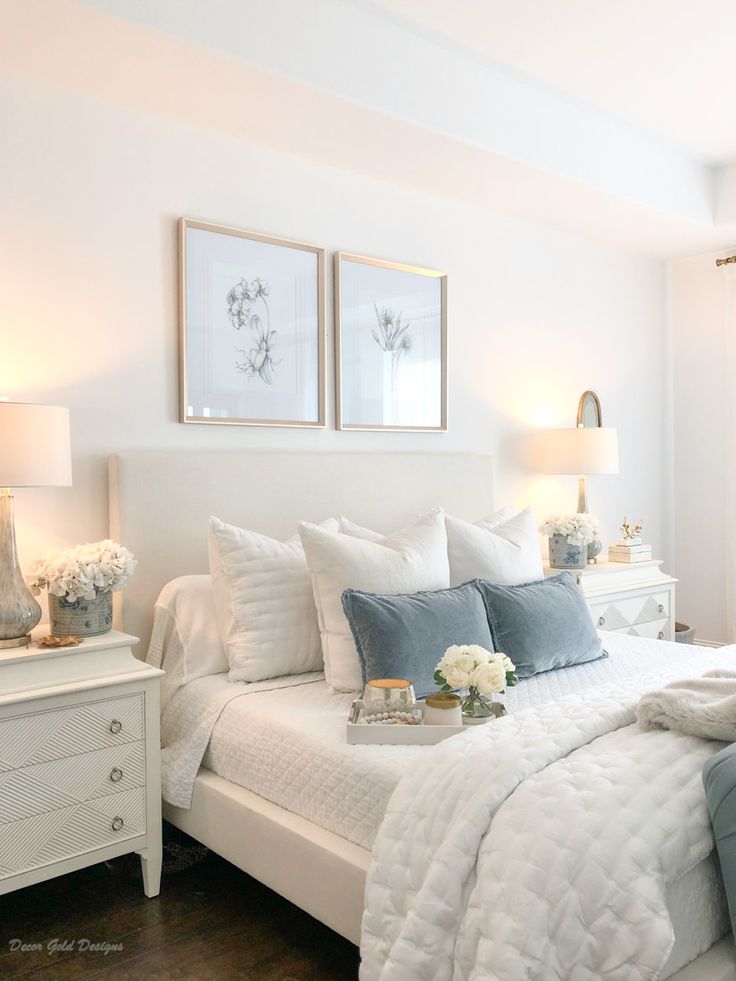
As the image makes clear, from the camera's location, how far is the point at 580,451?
407cm

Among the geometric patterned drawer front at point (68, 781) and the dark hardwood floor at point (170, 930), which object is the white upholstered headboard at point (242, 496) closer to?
Result: the geometric patterned drawer front at point (68, 781)

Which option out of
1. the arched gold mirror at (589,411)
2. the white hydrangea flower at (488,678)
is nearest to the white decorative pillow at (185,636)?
the white hydrangea flower at (488,678)

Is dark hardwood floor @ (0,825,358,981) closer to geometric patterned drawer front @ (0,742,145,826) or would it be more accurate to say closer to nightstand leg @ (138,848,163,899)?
nightstand leg @ (138,848,163,899)

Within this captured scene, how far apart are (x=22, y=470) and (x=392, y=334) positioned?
1806 mm

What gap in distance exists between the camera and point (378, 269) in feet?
11.7

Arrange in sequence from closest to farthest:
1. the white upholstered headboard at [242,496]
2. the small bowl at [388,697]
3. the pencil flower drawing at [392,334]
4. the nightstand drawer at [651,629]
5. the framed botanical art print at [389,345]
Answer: the small bowl at [388,697], the white upholstered headboard at [242,496], the framed botanical art print at [389,345], the pencil flower drawing at [392,334], the nightstand drawer at [651,629]

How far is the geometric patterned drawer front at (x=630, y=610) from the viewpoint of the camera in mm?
3822

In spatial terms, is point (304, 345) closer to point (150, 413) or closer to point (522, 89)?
point (150, 413)

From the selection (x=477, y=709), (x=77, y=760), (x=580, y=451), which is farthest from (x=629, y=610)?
(x=77, y=760)

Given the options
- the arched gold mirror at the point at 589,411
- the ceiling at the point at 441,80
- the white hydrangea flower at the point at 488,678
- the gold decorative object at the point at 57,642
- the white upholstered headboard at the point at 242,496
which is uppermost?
the ceiling at the point at 441,80

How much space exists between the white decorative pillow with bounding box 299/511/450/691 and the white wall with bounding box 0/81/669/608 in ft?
2.41

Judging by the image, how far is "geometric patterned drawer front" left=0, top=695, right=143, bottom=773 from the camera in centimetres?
211

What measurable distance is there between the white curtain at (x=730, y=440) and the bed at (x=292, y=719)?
1880 millimetres

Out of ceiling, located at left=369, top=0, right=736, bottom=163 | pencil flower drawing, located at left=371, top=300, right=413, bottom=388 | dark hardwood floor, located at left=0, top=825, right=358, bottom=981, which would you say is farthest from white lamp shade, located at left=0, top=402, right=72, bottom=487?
ceiling, located at left=369, top=0, right=736, bottom=163
